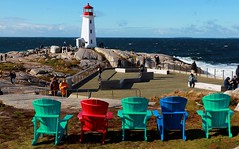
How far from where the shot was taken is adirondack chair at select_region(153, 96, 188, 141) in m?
9.09

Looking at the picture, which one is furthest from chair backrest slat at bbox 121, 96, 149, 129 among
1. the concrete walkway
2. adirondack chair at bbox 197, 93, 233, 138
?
the concrete walkway

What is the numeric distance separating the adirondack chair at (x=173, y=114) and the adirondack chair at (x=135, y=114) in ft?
1.25

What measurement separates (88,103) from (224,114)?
3261 mm

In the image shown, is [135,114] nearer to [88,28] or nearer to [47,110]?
[47,110]

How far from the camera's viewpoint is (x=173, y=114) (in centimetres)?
913

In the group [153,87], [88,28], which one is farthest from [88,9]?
[153,87]

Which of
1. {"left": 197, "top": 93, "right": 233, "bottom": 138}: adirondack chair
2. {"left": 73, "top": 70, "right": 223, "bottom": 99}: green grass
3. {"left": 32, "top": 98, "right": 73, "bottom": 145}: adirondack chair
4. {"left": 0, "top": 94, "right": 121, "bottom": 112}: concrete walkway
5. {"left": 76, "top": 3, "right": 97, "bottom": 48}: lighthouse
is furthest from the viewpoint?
{"left": 76, "top": 3, "right": 97, "bottom": 48}: lighthouse

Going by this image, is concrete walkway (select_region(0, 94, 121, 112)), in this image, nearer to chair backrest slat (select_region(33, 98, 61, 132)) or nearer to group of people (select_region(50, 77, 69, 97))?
group of people (select_region(50, 77, 69, 97))

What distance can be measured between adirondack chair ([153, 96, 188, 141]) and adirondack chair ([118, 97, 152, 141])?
0.38 metres

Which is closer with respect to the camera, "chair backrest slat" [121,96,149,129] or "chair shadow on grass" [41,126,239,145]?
"chair backrest slat" [121,96,149,129]

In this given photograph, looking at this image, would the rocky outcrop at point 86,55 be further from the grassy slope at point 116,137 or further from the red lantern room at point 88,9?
the grassy slope at point 116,137

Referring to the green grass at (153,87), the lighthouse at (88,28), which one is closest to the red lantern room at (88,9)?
the lighthouse at (88,28)

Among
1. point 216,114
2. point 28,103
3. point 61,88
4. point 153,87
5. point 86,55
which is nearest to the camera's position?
point 216,114

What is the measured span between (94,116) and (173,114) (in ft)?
6.10
